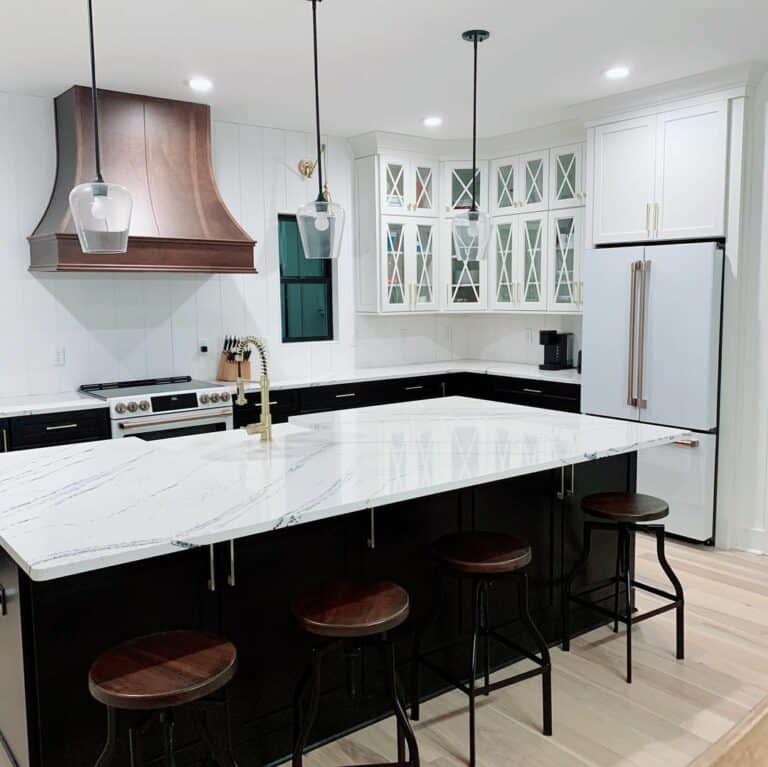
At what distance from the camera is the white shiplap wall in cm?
445

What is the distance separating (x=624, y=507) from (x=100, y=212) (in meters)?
2.24

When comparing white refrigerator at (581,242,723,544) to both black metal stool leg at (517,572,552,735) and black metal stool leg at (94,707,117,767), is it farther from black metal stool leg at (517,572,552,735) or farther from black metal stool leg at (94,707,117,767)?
black metal stool leg at (94,707,117,767)

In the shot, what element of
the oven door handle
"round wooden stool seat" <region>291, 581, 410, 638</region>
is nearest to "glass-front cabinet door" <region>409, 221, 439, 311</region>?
the oven door handle

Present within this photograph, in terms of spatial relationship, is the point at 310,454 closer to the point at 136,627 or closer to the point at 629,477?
the point at 136,627

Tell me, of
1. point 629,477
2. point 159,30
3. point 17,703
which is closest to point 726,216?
point 629,477

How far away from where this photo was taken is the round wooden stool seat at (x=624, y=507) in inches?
120

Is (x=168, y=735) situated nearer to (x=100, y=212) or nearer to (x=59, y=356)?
(x=100, y=212)

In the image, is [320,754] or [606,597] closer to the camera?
[320,754]

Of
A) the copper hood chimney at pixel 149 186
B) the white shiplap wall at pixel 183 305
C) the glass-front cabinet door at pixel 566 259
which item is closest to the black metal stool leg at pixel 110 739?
the copper hood chimney at pixel 149 186

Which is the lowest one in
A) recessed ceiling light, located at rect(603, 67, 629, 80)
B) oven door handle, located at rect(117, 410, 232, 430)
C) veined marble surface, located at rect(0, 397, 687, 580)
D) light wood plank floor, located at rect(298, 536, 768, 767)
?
light wood plank floor, located at rect(298, 536, 768, 767)

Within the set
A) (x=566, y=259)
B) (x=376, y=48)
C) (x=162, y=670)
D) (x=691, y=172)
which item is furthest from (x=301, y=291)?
(x=162, y=670)

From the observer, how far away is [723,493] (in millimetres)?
4457

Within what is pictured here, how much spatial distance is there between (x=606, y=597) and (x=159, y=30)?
3.26m

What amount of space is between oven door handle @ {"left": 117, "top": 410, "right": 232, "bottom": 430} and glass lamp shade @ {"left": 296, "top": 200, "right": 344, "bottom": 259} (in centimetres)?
187
